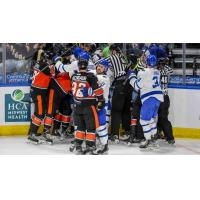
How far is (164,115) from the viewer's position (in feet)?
27.6

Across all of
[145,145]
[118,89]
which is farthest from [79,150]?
[118,89]

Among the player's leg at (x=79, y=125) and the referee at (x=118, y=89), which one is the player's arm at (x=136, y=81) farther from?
the player's leg at (x=79, y=125)

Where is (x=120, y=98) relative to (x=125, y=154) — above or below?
above

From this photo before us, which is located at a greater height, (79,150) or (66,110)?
(66,110)

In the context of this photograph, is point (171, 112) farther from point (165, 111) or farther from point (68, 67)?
point (68, 67)

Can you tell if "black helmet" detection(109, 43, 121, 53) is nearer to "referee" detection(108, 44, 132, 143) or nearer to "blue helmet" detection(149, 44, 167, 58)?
"referee" detection(108, 44, 132, 143)

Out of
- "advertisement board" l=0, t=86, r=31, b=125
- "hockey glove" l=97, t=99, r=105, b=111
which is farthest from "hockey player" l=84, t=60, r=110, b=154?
"advertisement board" l=0, t=86, r=31, b=125

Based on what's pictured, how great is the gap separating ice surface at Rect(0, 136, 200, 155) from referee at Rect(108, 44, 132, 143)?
0.29 metres

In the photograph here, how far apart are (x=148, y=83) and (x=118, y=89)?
758 mm

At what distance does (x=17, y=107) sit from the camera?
9.16m

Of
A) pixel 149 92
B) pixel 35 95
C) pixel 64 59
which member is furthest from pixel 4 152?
pixel 149 92

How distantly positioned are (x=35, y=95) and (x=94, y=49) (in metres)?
1.05

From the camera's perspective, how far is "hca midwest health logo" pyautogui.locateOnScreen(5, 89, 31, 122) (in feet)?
30.0

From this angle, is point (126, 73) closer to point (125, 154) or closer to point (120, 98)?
point (120, 98)
